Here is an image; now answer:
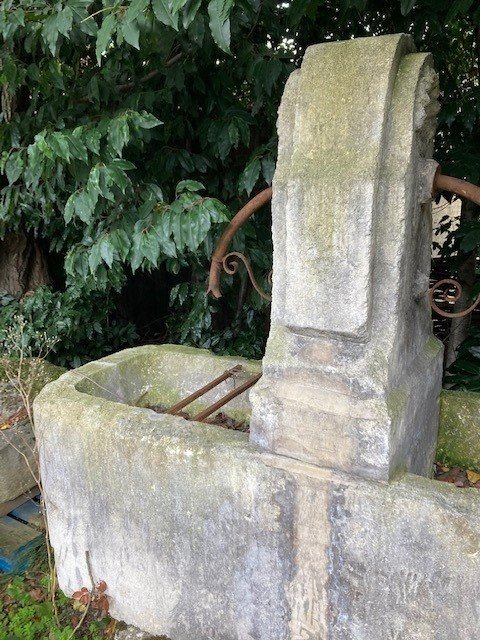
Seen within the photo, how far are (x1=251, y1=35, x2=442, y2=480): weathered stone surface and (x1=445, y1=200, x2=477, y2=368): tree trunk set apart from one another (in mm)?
1620

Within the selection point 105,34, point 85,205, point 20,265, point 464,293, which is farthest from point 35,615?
point 20,265

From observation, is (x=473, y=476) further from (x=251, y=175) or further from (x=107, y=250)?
(x=107, y=250)

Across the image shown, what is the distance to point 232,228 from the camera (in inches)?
72.4

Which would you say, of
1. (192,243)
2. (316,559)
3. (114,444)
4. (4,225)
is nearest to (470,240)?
(192,243)

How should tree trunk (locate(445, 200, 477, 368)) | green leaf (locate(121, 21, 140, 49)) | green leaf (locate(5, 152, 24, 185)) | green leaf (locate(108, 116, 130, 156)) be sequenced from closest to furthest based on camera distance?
1. green leaf (locate(121, 21, 140, 49))
2. green leaf (locate(108, 116, 130, 156))
3. green leaf (locate(5, 152, 24, 185))
4. tree trunk (locate(445, 200, 477, 368))

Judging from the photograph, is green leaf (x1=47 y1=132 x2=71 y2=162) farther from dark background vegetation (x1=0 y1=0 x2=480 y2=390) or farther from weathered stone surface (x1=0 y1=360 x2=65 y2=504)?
weathered stone surface (x1=0 y1=360 x2=65 y2=504)

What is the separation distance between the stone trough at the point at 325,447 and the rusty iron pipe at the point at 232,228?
174 millimetres

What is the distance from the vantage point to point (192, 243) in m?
2.14

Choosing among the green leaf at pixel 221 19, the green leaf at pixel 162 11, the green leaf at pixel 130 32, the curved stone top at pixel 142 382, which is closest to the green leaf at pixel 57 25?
the green leaf at pixel 130 32

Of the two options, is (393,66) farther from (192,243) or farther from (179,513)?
(179,513)

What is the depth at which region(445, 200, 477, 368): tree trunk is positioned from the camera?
3117 millimetres

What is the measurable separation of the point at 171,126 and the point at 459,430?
207 cm

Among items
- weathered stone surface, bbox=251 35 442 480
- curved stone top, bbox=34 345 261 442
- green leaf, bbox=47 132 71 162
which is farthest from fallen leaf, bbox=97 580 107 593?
green leaf, bbox=47 132 71 162

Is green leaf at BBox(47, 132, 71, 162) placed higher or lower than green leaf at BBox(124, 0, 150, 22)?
lower
